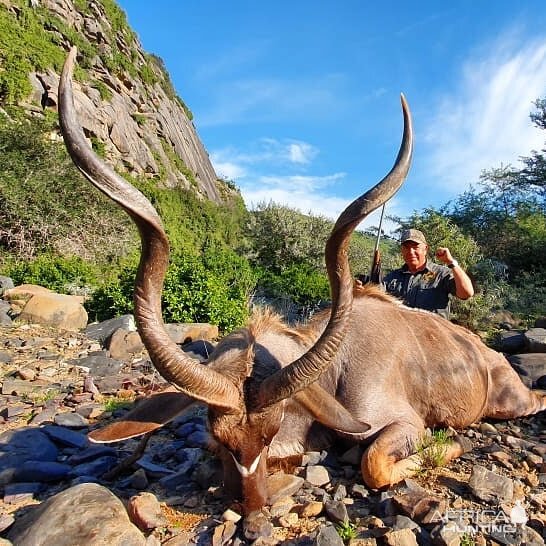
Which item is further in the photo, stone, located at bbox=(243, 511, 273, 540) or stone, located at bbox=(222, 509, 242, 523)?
stone, located at bbox=(222, 509, 242, 523)

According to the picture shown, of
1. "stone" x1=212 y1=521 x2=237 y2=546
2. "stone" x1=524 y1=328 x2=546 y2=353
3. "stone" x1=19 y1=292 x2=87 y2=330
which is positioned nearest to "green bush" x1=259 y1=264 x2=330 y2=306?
"stone" x1=524 y1=328 x2=546 y2=353

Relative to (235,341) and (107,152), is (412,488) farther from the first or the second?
(107,152)

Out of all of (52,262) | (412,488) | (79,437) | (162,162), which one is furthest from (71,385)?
(162,162)

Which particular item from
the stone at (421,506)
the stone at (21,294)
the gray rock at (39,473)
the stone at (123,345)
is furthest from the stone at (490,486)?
the stone at (21,294)

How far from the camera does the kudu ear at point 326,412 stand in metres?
3.55

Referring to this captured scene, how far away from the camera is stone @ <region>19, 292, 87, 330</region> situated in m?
9.22

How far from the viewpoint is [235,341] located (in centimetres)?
390

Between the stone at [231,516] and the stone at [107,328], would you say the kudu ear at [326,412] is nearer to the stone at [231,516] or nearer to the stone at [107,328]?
the stone at [231,516]

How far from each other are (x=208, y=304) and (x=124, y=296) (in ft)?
6.63

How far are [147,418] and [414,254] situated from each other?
5.11 meters

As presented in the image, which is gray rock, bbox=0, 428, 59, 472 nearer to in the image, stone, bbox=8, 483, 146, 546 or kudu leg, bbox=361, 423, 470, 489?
stone, bbox=8, 483, 146, 546

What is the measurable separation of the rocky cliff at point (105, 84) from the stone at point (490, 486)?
26.6 m

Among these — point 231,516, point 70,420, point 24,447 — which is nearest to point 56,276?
point 70,420

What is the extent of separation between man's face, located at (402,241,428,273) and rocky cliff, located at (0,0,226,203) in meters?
23.6
